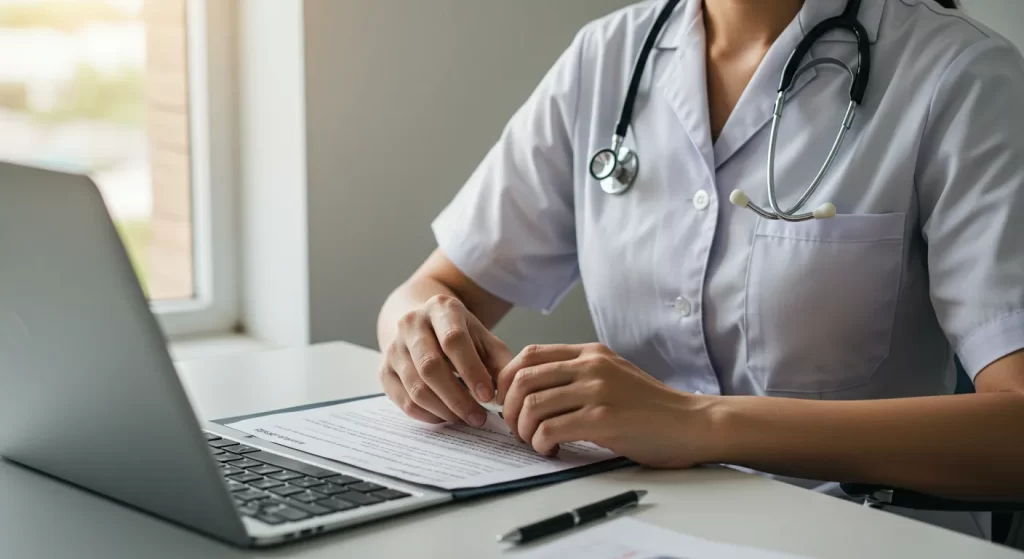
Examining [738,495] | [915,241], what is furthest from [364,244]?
[738,495]

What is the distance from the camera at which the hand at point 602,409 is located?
0.86 m

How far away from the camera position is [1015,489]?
3.00ft

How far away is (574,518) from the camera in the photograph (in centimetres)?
71

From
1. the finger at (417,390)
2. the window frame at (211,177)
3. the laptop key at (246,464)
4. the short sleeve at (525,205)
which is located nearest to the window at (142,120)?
the window frame at (211,177)

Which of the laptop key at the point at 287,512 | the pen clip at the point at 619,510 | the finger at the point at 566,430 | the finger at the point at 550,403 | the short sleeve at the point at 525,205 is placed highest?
the short sleeve at the point at 525,205

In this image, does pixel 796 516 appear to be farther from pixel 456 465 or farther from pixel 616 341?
pixel 616 341

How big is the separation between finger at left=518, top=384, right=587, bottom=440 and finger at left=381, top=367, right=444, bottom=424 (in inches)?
5.3

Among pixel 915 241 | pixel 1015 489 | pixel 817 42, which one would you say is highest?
pixel 817 42

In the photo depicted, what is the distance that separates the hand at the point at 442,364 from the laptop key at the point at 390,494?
0.20 m

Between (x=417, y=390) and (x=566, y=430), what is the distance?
178 millimetres

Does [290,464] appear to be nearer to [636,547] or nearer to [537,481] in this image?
[537,481]

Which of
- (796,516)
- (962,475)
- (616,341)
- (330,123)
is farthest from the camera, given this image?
(330,123)

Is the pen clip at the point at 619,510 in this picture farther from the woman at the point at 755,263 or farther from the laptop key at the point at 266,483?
the laptop key at the point at 266,483

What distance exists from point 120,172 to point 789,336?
1.34 m
